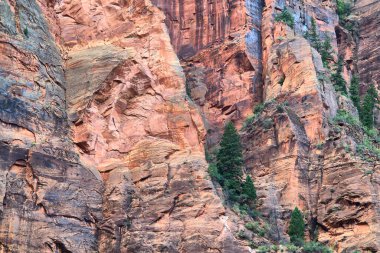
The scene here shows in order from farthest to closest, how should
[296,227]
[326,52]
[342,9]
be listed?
1. [342,9]
2. [326,52]
3. [296,227]

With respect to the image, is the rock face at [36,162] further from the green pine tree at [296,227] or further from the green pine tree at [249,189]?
the green pine tree at [296,227]

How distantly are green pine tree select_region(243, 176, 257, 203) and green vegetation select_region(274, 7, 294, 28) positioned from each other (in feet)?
60.1

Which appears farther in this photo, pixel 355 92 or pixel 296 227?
pixel 355 92

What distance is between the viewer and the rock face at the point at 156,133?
5438 centimetres

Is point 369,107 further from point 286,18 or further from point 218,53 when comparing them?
point 218,53

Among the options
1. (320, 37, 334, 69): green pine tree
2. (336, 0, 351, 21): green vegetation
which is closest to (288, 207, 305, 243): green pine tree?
(320, 37, 334, 69): green pine tree

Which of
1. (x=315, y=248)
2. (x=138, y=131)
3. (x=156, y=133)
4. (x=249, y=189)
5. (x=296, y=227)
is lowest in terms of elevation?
(x=315, y=248)

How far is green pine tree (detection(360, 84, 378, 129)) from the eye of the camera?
243 feet

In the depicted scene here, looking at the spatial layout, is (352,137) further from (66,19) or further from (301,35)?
(66,19)

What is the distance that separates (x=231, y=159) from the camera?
64.1m

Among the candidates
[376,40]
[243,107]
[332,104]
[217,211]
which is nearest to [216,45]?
[243,107]

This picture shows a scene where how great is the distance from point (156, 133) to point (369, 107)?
23504 millimetres

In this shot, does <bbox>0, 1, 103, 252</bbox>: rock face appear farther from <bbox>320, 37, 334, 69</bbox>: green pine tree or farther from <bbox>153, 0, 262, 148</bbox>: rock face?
<bbox>320, 37, 334, 69</bbox>: green pine tree

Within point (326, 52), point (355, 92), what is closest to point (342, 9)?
point (326, 52)
